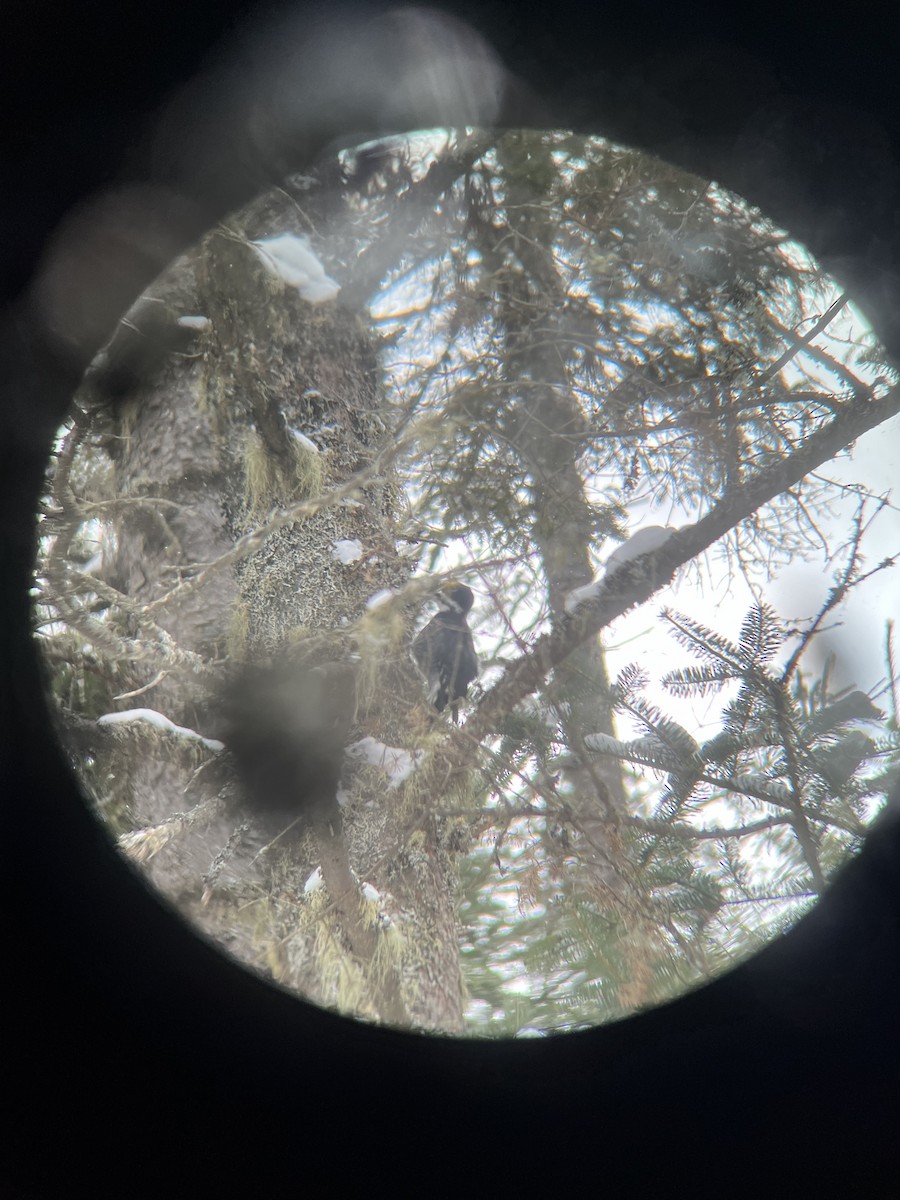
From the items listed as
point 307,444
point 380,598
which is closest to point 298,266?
point 307,444

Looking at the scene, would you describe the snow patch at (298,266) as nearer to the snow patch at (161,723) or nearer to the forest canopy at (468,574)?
the forest canopy at (468,574)

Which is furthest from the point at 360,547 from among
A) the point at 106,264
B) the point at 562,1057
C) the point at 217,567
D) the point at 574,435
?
the point at 562,1057

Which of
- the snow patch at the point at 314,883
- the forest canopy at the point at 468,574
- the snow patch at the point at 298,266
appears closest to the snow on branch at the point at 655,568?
the forest canopy at the point at 468,574

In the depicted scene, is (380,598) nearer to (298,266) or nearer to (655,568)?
(655,568)

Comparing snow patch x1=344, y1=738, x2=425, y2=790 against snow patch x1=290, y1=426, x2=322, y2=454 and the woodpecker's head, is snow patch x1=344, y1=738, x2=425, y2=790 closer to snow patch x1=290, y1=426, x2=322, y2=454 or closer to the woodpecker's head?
the woodpecker's head

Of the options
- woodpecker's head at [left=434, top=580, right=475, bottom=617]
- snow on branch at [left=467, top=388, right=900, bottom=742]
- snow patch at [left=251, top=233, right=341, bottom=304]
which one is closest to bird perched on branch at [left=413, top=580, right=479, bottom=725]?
woodpecker's head at [left=434, top=580, right=475, bottom=617]

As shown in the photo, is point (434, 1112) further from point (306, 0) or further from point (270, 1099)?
point (306, 0)
